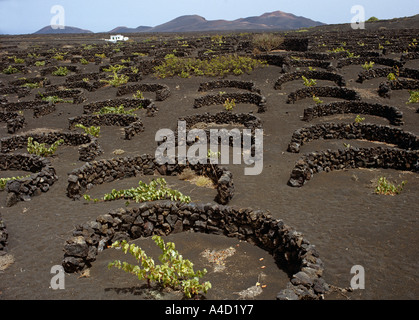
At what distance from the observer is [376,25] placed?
101m

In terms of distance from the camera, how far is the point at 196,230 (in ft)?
37.7

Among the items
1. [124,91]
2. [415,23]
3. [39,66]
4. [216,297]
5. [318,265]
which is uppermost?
[415,23]

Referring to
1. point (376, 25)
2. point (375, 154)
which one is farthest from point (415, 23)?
point (375, 154)

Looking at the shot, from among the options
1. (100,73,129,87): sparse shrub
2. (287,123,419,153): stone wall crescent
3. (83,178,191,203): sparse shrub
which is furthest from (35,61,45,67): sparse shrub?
(83,178,191,203): sparse shrub

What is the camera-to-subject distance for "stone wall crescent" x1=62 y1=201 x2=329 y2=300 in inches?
358

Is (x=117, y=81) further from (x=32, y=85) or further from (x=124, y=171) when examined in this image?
(x=124, y=171)

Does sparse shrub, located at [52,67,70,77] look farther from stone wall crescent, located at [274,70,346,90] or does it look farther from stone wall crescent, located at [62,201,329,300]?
stone wall crescent, located at [62,201,329,300]

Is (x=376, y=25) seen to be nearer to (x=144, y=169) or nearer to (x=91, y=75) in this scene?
(x=91, y=75)

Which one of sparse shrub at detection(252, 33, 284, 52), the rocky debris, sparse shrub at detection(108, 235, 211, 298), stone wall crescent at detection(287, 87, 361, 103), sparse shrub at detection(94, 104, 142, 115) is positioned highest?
sparse shrub at detection(252, 33, 284, 52)

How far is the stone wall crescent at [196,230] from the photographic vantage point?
910cm

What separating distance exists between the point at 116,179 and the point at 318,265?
35.4 feet
